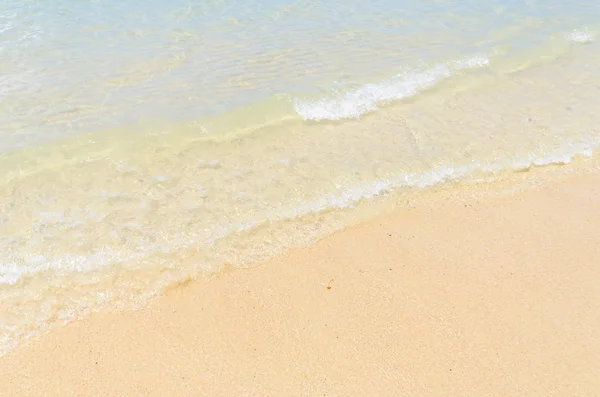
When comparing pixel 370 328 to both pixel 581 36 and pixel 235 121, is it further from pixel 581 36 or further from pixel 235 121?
pixel 581 36

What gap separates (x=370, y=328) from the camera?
4.08 meters

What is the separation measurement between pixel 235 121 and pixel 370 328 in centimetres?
363

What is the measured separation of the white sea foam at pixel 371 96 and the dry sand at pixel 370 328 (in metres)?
2.37

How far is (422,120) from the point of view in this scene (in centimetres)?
677

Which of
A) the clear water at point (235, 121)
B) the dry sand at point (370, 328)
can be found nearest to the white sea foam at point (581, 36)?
the clear water at point (235, 121)

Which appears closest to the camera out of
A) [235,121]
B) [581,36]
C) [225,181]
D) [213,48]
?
[225,181]

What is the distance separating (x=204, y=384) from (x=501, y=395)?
2064 mm

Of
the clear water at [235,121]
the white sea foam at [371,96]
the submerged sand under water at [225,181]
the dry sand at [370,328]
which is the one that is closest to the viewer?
the dry sand at [370,328]

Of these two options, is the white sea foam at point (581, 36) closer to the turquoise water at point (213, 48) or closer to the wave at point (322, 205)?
the turquoise water at point (213, 48)

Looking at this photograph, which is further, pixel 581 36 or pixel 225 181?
pixel 581 36

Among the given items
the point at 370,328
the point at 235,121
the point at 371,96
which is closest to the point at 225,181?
the point at 235,121

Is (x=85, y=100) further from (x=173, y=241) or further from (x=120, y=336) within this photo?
(x=120, y=336)

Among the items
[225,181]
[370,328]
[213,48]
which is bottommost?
[370,328]

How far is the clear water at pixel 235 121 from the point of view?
192 inches
